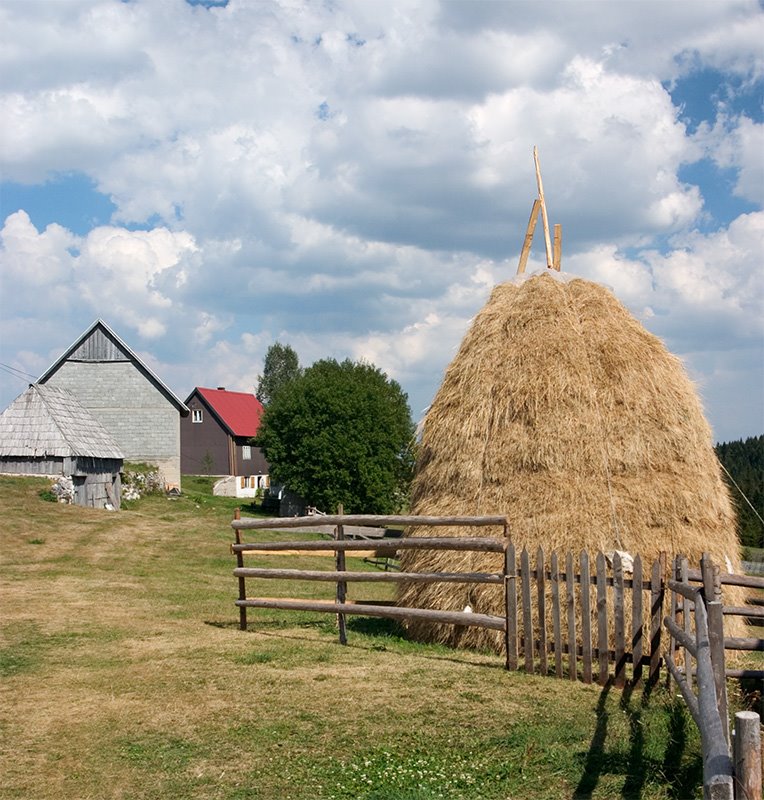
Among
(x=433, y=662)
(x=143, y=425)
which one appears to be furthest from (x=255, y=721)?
(x=143, y=425)

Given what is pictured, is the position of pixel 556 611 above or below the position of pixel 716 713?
below

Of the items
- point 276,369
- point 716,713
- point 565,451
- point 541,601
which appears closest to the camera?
point 716,713

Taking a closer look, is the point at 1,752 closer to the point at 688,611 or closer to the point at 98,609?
the point at 688,611

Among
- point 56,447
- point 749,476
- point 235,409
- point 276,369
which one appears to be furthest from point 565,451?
point 276,369

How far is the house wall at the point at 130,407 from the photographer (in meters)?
46.1

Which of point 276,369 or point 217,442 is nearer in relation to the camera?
point 217,442

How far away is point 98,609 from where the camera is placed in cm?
1416

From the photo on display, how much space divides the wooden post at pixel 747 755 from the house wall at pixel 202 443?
2463 inches

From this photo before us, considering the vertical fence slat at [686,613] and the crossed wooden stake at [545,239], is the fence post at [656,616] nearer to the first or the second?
the vertical fence slat at [686,613]

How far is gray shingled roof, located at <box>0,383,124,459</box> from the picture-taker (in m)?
31.8

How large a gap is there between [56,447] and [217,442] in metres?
33.8

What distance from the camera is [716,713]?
421cm

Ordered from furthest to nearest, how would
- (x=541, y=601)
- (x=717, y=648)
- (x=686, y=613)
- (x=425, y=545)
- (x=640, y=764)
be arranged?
(x=425, y=545) < (x=541, y=601) < (x=686, y=613) < (x=640, y=764) < (x=717, y=648)

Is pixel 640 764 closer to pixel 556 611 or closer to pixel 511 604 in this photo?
pixel 556 611
